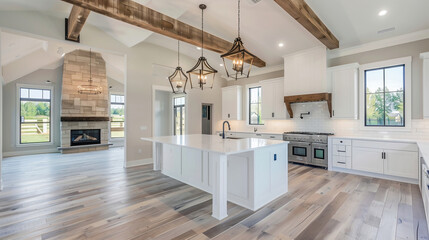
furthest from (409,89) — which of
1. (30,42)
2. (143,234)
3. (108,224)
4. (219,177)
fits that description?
(30,42)

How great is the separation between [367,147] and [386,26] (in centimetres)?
254

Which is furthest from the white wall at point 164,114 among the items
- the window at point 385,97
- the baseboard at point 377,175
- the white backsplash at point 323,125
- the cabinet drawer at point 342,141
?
the window at point 385,97

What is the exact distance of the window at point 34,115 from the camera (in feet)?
24.6

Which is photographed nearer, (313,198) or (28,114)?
(313,198)

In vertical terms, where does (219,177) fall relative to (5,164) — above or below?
above

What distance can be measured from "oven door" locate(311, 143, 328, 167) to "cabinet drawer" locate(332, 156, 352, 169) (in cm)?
20

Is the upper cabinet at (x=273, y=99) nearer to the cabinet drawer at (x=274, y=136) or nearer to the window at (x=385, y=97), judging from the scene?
the cabinet drawer at (x=274, y=136)

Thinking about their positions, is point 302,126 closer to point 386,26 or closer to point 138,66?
point 386,26

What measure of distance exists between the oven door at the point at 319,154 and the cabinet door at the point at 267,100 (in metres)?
1.67

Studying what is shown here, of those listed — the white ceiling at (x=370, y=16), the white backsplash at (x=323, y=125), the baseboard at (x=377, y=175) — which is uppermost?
the white ceiling at (x=370, y=16)

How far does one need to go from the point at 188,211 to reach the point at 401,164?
14.1 feet

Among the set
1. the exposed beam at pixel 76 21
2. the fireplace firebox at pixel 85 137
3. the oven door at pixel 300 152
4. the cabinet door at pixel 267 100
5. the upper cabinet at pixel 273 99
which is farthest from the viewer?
the fireplace firebox at pixel 85 137

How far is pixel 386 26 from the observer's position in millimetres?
4020

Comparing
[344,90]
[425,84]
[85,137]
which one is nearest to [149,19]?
[344,90]
